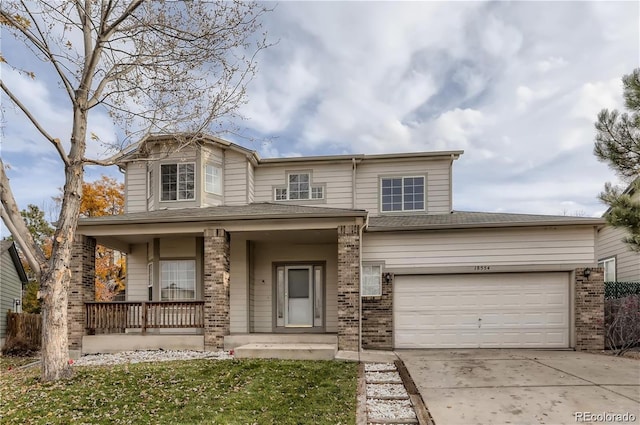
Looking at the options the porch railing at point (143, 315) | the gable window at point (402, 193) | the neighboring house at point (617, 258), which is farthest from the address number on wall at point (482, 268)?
the porch railing at point (143, 315)

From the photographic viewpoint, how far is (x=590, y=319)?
34.3 feet

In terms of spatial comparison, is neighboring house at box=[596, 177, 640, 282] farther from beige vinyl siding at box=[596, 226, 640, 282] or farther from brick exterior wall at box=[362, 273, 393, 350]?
brick exterior wall at box=[362, 273, 393, 350]

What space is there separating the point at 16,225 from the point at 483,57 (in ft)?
38.8

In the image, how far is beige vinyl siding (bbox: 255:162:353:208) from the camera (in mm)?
13797

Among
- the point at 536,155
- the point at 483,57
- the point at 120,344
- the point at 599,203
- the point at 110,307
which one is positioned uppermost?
the point at 483,57

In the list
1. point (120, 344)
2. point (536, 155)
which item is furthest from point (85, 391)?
point (536, 155)

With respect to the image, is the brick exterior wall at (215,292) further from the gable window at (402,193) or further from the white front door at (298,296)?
the gable window at (402,193)

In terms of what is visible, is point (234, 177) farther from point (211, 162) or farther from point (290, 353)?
point (290, 353)

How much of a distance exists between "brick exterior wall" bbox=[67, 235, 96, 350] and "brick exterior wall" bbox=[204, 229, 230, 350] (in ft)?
10.4

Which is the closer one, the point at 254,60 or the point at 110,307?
the point at 254,60

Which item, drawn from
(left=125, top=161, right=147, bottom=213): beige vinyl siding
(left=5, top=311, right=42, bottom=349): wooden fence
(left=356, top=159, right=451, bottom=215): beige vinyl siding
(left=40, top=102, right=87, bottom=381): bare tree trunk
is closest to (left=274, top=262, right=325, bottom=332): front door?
(left=356, top=159, right=451, bottom=215): beige vinyl siding

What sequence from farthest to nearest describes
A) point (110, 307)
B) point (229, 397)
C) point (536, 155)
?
point (536, 155), point (110, 307), point (229, 397)

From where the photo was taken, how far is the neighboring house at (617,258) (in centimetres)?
1276

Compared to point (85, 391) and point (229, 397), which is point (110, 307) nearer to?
point (85, 391)
